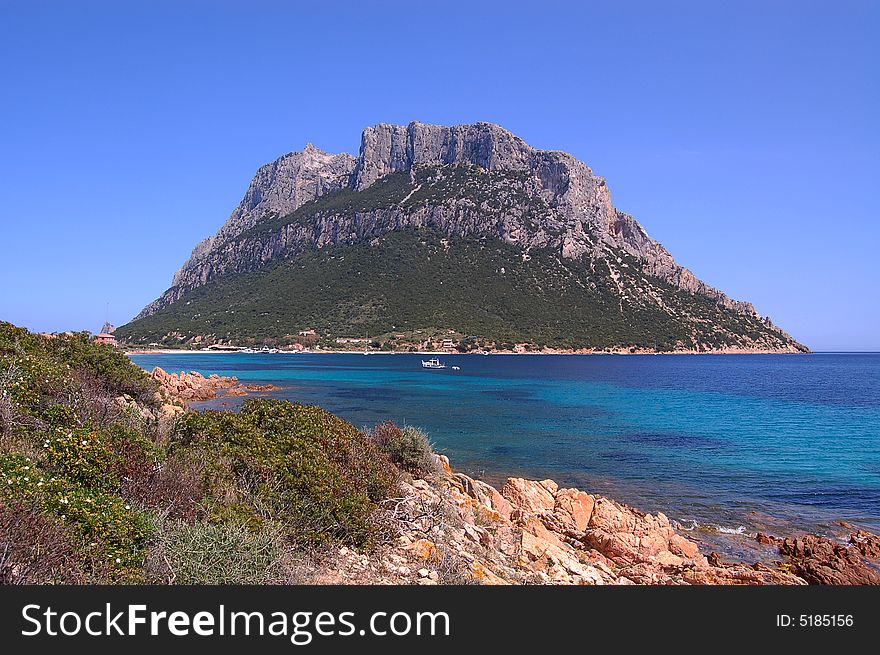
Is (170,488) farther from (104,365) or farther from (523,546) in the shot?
(104,365)

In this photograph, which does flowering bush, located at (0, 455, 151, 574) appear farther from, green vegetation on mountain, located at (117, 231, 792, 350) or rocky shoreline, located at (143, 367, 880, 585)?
green vegetation on mountain, located at (117, 231, 792, 350)

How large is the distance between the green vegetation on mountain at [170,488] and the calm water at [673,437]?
32.5 ft

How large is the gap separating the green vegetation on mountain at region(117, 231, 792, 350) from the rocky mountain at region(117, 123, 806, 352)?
0.32 metres

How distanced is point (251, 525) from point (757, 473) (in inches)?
770

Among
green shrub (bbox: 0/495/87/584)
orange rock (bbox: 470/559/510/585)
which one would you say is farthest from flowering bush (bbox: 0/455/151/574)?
orange rock (bbox: 470/559/510/585)

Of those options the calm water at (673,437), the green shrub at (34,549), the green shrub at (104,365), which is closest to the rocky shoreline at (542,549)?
the calm water at (673,437)

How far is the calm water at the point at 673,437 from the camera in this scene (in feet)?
52.3

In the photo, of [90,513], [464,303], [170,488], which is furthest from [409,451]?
[464,303]

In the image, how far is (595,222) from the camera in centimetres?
12794

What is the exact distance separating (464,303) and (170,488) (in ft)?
339

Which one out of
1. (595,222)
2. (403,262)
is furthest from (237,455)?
(595,222)

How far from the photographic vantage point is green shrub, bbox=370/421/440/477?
12031 mm

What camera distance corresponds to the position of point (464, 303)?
109m

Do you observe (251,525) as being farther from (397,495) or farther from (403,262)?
(403,262)
